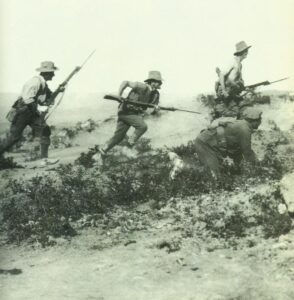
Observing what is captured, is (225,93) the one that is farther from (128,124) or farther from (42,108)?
(42,108)

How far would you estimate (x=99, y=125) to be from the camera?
14.9 metres

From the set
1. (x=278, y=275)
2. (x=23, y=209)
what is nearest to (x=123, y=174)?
(x=23, y=209)

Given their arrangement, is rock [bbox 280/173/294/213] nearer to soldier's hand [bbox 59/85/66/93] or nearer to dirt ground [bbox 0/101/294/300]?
dirt ground [bbox 0/101/294/300]

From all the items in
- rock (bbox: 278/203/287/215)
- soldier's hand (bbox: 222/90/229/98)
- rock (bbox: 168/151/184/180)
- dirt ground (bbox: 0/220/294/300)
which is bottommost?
dirt ground (bbox: 0/220/294/300)

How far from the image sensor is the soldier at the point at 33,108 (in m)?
8.93

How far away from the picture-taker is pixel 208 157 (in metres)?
7.88

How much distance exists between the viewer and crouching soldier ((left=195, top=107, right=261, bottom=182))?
775 centimetres

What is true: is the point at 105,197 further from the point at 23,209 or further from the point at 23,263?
the point at 23,263

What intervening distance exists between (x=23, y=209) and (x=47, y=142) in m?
2.70

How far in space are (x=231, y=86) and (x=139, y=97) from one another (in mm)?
1831

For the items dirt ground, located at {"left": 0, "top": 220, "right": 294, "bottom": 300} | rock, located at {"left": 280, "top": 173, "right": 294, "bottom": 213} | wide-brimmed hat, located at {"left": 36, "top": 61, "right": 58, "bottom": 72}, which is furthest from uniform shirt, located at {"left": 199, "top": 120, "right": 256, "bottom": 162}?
wide-brimmed hat, located at {"left": 36, "top": 61, "right": 58, "bottom": 72}

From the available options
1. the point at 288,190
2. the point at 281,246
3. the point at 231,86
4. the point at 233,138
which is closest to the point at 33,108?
the point at 231,86

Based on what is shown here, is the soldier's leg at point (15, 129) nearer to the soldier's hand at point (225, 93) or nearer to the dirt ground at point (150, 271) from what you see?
the soldier's hand at point (225, 93)

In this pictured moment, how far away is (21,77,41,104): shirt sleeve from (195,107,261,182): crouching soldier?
291 cm
